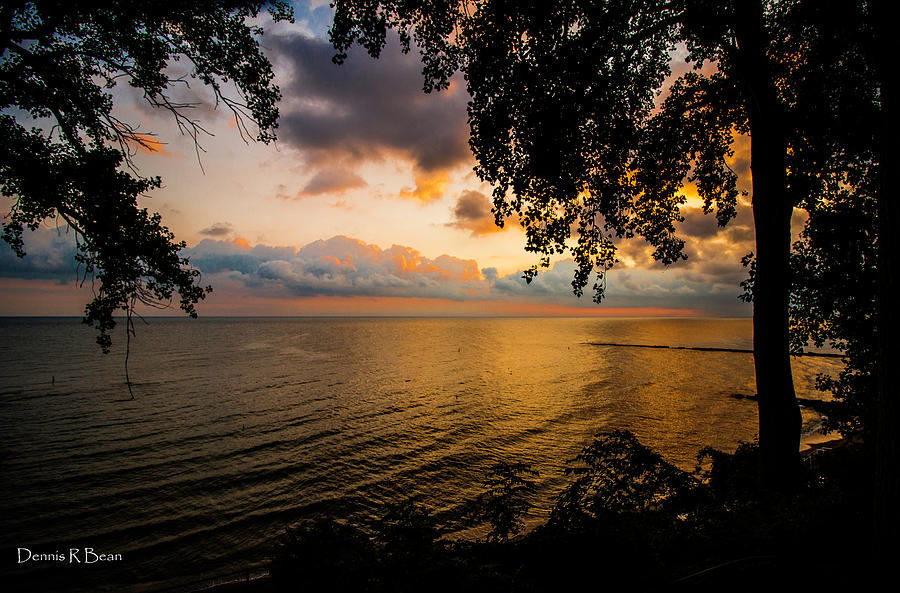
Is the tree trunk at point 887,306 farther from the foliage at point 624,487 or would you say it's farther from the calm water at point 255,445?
the calm water at point 255,445

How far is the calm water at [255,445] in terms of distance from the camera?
12883 mm

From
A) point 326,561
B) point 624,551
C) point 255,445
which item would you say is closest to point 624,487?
point 624,551

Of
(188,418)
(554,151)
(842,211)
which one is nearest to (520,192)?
(554,151)

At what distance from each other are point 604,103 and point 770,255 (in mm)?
4541

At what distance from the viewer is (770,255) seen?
23.1 ft

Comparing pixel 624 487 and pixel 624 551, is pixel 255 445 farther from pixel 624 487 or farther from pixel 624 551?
pixel 624 551

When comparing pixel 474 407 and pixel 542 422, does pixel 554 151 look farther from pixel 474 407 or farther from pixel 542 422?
pixel 474 407

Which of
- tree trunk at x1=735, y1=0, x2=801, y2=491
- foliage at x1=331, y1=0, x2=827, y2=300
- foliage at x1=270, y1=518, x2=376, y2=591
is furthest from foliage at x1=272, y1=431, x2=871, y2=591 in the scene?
foliage at x1=331, y1=0, x2=827, y2=300

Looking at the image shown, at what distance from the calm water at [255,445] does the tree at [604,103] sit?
11546mm

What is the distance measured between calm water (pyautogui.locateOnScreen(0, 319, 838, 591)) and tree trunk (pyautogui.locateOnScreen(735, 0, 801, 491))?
9.58m

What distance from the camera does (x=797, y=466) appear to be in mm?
7273

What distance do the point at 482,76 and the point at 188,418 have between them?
3221 cm

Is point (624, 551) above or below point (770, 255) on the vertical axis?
below

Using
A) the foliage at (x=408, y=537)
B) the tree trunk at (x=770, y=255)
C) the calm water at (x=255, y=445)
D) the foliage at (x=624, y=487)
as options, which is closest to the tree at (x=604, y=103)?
the tree trunk at (x=770, y=255)
